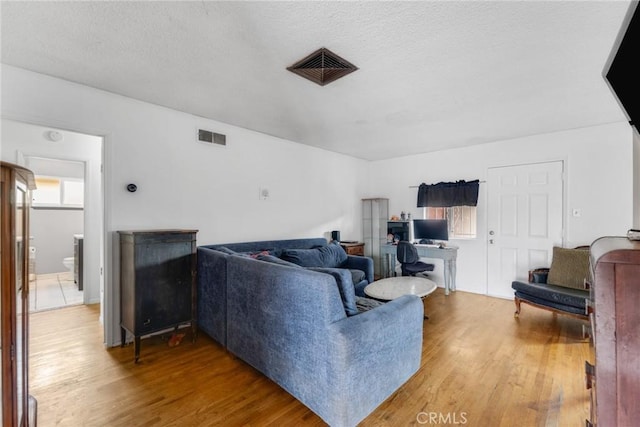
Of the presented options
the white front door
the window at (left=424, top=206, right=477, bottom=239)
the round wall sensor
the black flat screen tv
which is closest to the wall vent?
the round wall sensor

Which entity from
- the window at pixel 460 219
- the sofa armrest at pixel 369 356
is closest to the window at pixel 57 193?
the sofa armrest at pixel 369 356

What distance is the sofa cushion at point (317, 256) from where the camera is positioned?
3635mm

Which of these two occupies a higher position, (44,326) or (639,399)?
(639,399)

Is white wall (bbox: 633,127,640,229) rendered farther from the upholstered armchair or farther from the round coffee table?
the round coffee table

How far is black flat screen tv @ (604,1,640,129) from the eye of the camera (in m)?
1.12

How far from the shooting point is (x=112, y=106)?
2732mm

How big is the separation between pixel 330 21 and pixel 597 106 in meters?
3.26

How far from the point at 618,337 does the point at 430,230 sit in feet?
13.9

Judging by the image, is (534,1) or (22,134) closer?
(534,1)

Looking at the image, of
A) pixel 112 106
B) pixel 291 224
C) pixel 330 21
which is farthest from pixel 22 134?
pixel 330 21

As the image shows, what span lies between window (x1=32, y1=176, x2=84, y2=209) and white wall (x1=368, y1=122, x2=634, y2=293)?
7168 mm

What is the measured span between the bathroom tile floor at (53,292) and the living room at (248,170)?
420 millimetres

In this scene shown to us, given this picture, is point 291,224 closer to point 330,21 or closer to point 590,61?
point 330,21

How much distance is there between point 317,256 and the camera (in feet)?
12.6
